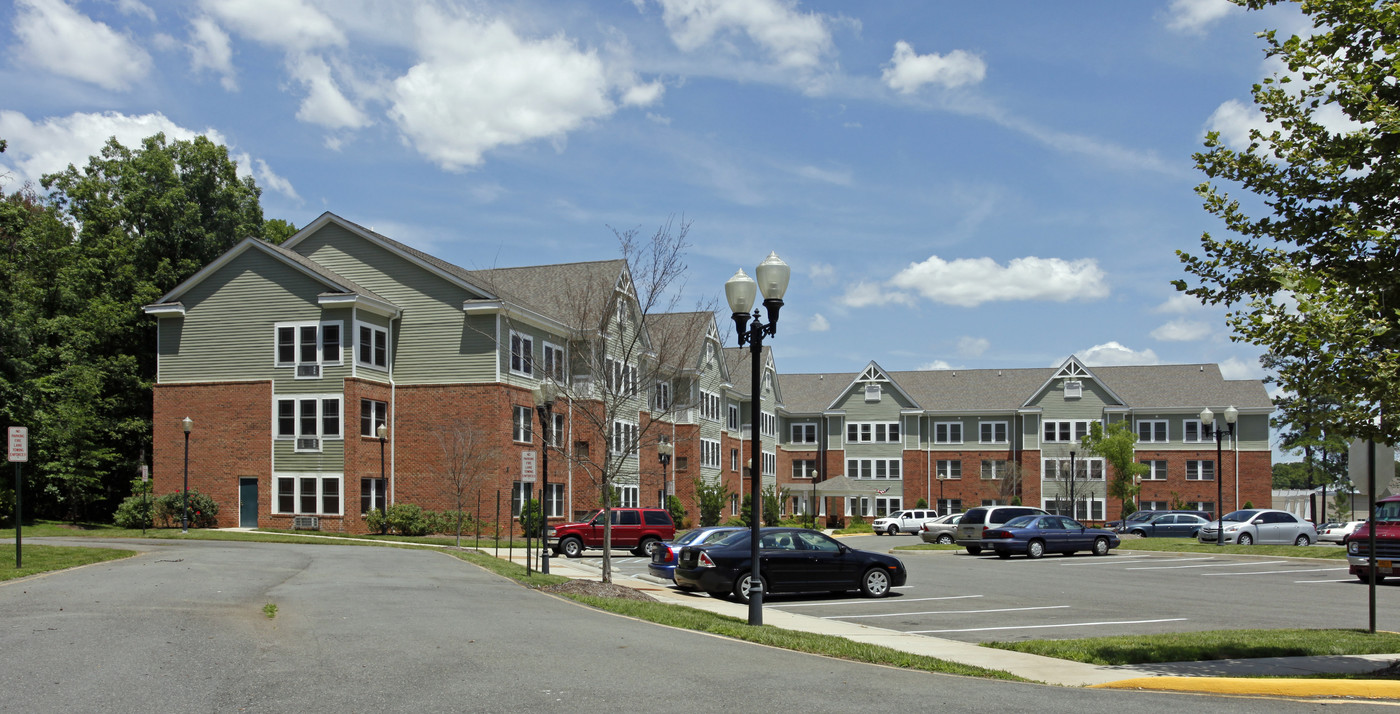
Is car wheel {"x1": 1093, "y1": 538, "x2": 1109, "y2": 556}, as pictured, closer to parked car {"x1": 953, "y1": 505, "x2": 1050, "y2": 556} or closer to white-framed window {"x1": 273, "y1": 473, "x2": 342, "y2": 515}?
parked car {"x1": 953, "y1": 505, "x2": 1050, "y2": 556}

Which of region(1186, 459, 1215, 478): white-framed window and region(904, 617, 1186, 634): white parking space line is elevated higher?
region(904, 617, 1186, 634): white parking space line

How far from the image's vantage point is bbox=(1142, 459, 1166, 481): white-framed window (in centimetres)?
7025

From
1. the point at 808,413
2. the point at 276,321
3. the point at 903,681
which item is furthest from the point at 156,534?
the point at 808,413

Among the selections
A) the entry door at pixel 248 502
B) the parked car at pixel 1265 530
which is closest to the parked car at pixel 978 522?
the parked car at pixel 1265 530

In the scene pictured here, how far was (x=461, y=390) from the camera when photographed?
40125mm

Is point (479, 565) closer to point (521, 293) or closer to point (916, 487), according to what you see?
point (521, 293)

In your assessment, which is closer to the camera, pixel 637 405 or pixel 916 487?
pixel 637 405

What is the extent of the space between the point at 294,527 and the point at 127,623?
27084 mm

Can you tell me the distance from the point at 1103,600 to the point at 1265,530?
938 inches

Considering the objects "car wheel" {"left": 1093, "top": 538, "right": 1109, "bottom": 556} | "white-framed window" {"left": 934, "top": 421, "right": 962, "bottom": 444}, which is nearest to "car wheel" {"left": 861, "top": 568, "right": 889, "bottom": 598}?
"car wheel" {"left": 1093, "top": 538, "right": 1109, "bottom": 556}

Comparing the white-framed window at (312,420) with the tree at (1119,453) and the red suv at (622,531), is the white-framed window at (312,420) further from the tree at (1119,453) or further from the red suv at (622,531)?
the tree at (1119,453)

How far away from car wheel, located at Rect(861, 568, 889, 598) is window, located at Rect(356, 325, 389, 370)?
80.4 ft

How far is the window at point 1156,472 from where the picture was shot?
230ft

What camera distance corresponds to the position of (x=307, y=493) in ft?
126
